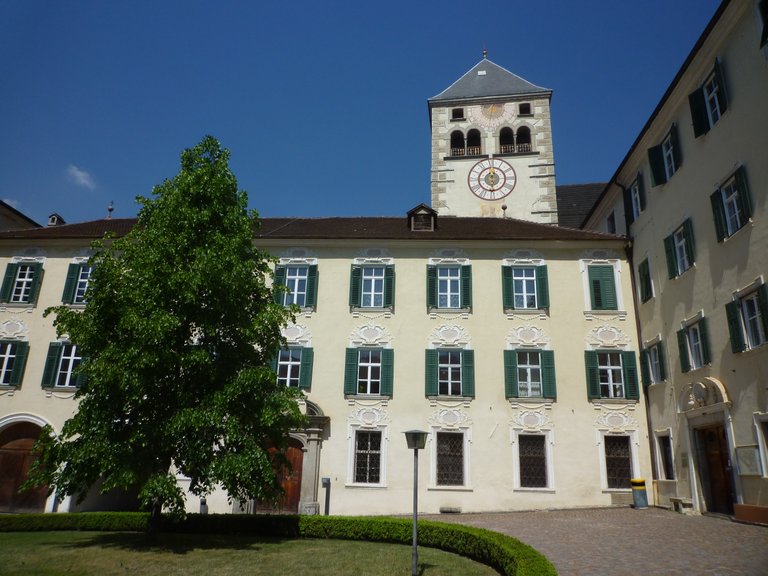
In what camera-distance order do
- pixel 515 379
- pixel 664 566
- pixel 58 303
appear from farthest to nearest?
pixel 58 303 → pixel 515 379 → pixel 664 566

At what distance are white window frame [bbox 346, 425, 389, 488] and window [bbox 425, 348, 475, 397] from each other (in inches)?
83.2

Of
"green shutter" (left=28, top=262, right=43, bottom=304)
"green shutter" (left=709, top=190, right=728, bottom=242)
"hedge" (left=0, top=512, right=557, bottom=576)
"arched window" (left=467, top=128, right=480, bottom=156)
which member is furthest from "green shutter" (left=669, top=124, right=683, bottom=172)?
"green shutter" (left=28, top=262, right=43, bottom=304)

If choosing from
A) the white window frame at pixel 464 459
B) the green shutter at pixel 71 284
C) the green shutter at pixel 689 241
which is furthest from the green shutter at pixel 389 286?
the green shutter at pixel 71 284


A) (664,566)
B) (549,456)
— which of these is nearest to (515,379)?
(549,456)

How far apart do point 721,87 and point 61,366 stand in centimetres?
2297

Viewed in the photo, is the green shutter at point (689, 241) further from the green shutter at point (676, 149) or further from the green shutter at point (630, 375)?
the green shutter at point (630, 375)

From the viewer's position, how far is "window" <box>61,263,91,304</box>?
22312 mm

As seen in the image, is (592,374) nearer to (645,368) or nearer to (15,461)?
(645,368)

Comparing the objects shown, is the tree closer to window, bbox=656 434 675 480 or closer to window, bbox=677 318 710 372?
window, bbox=677 318 710 372

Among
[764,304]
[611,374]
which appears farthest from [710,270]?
[611,374]

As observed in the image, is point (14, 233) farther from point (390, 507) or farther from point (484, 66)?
point (484, 66)

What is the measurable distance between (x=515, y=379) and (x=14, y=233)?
67.3ft

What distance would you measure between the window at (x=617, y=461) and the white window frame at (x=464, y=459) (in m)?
4.54

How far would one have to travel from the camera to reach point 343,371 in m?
20.8
